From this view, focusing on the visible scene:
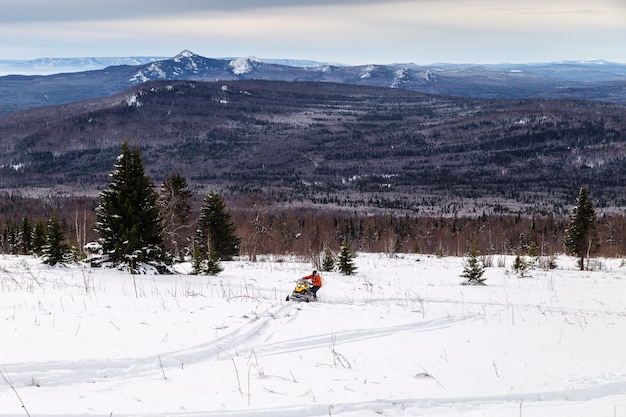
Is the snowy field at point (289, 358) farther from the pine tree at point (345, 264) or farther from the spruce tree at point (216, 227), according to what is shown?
the spruce tree at point (216, 227)

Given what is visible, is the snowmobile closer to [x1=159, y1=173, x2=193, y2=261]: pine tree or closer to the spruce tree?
the spruce tree

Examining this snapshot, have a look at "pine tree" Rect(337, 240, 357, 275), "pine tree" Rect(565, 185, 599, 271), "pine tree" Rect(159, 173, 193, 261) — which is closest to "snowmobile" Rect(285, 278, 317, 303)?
"pine tree" Rect(337, 240, 357, 275)

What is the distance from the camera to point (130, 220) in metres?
19.1

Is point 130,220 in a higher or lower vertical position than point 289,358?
higher

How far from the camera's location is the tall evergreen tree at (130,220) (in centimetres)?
1877

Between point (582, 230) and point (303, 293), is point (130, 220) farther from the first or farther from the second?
point (582, 230)

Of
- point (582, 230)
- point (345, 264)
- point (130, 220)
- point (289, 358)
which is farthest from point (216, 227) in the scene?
point (289, 358)

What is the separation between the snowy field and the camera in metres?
5.62

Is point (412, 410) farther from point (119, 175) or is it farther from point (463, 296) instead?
point (119, 175)

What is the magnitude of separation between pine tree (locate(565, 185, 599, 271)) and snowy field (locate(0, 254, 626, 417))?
2505 cm

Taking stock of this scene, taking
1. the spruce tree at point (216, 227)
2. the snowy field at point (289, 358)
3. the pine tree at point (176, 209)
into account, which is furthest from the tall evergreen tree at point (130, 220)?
the spruce tree at point (216, 227)

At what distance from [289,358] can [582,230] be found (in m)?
34.5

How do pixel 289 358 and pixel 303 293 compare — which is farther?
pixel 303 293

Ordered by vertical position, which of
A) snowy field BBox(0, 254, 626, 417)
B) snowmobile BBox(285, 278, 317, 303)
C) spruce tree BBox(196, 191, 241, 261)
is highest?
snowy field BBox(0, 254, 626, 417)
